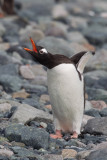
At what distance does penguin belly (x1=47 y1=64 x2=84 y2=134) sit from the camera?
Result: 641 cm

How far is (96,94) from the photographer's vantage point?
10508 millimetres

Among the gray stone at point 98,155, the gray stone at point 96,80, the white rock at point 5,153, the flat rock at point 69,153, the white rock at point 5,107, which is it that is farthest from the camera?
the gray stone at point 96,80

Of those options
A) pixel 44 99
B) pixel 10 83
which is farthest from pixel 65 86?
pixel 10 83

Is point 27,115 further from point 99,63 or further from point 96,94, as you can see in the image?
point 99,63

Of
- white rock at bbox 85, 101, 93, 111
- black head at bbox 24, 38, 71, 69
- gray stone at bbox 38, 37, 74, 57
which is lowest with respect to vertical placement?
gray stone at bbox 38, 37, 74, 57

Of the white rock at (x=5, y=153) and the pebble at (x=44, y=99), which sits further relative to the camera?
the pebble at (x=44, y=99)

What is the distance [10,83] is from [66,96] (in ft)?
11.8

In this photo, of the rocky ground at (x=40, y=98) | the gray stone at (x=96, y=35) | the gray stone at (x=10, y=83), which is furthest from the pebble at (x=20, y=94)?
the gray stone at (x=96, y=35)

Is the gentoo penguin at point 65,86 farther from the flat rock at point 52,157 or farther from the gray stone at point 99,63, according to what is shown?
the gray stone at point 99,63

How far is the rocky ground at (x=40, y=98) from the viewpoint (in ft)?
18.9

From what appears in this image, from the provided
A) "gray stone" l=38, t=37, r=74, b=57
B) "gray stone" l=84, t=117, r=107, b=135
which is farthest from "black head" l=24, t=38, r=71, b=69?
"gray stone" l=38, t=37, r=74, b=57

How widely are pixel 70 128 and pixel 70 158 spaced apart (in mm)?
1440

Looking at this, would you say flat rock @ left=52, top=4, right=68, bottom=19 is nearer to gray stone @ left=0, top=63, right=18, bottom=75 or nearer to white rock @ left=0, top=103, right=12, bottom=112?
gray stone @ left=0, top=63, right=18, bottom=75

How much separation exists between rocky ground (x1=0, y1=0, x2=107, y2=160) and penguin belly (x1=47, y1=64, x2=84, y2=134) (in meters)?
0.24
